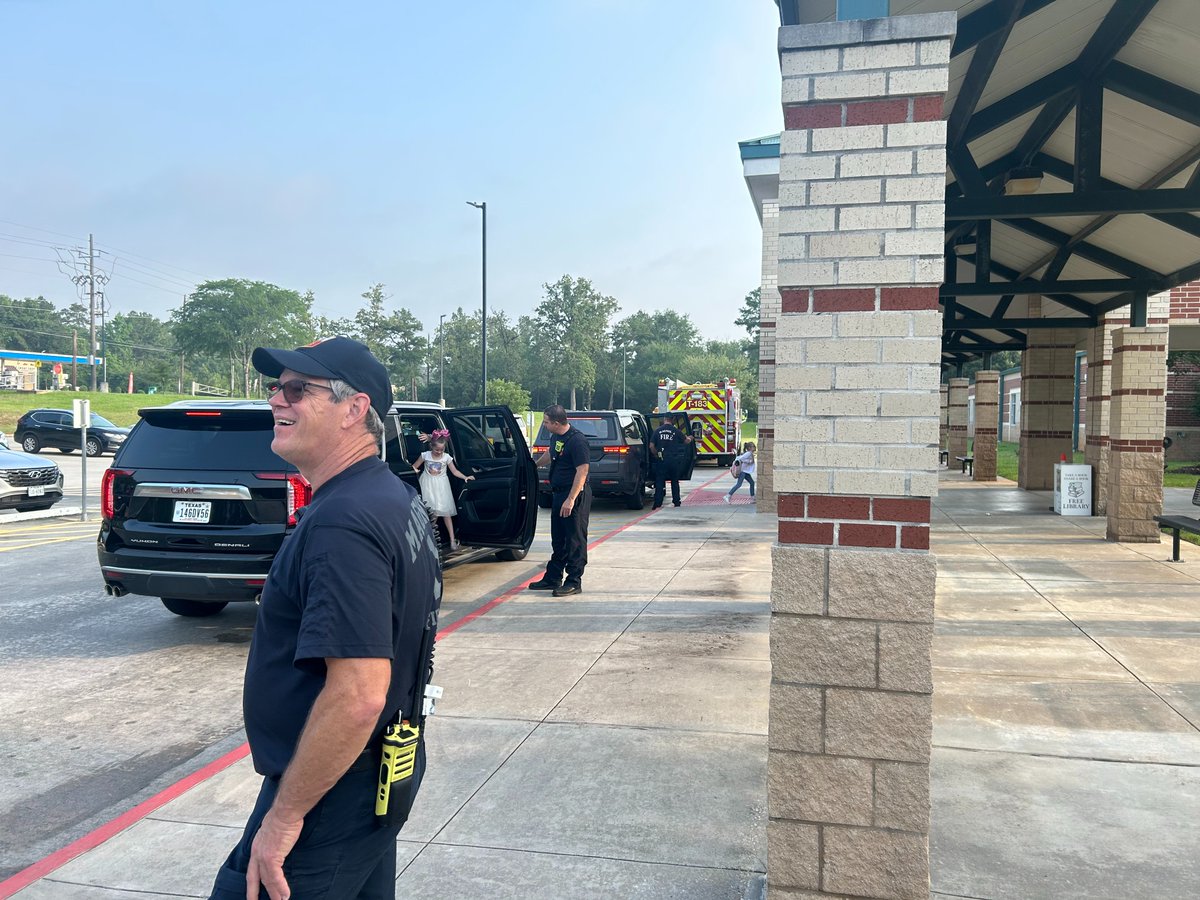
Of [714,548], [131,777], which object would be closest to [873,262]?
[131,777]

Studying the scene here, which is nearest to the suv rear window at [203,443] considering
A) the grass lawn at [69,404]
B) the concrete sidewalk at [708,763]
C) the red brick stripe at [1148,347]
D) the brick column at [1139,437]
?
the concrete sidewalk at [708,763]

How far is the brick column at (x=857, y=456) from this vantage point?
2938 millimetres

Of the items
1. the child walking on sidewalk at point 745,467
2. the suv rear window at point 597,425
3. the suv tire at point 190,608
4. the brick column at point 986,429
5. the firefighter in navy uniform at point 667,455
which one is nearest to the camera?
the suv tire at point 190,608

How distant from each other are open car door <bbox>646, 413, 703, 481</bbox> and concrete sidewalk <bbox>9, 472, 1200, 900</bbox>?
31.9 feet

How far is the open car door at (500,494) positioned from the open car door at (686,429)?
8.00m

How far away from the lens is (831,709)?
2.99m

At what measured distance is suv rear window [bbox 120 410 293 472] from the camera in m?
6.55

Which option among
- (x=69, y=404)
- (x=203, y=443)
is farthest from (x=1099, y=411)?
(x=69, y=404)

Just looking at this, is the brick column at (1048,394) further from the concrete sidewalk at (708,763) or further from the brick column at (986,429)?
the concrete sidewalk at (708,763)

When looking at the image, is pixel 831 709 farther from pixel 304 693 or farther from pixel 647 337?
pixel 647 337

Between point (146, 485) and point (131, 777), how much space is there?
276 cm

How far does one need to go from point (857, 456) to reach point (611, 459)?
12.5m

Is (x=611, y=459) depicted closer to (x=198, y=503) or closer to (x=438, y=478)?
(x=438, y=478)

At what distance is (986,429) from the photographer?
2305 cm
